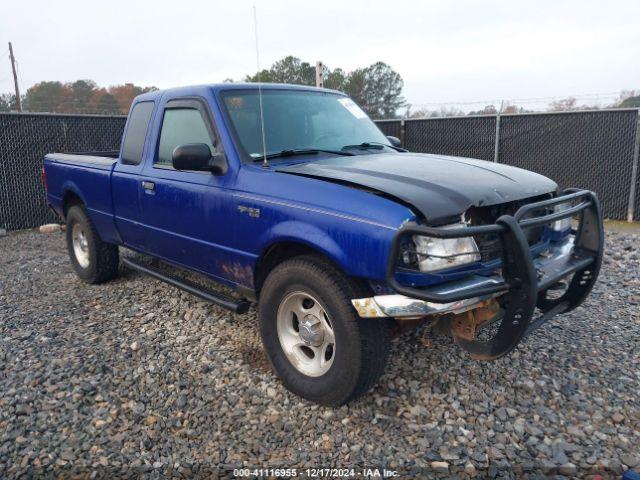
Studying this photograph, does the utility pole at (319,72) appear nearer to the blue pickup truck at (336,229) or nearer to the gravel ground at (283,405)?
the blue pickup truck at (336,229)

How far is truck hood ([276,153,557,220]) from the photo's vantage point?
2.77 m

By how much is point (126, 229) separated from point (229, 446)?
267 cm

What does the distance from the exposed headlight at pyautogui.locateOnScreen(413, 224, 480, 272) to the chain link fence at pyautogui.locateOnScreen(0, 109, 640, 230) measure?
810 cm

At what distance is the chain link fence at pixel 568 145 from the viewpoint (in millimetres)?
9336

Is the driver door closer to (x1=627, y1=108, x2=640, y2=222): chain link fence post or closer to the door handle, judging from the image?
the door handle

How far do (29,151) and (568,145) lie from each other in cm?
1015

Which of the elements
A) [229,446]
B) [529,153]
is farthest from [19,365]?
[529,153]

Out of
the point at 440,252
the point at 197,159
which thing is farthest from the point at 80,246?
the point at 440,252

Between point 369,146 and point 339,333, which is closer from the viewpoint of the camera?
point 339,333

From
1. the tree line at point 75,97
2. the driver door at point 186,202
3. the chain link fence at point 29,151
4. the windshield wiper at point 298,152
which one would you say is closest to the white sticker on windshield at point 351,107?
the windshield wiper at point 298,152

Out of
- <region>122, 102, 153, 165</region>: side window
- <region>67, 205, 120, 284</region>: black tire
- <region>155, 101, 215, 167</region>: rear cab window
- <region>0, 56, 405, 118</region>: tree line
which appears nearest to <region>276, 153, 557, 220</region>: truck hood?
<region>155, 101, 215, 167</region>: rear cab window

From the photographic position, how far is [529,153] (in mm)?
10430

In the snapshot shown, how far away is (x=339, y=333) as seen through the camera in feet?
9.50

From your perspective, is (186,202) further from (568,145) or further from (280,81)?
(280,81)
